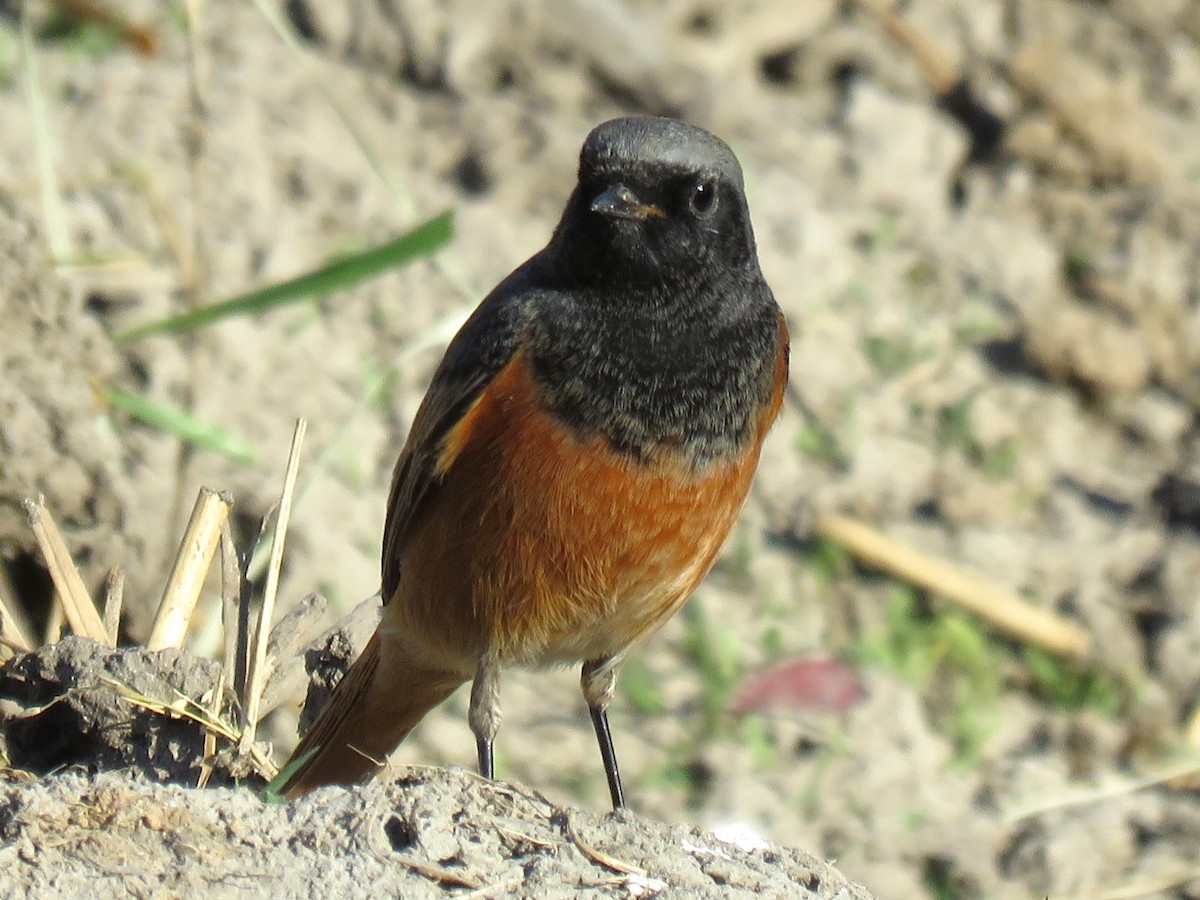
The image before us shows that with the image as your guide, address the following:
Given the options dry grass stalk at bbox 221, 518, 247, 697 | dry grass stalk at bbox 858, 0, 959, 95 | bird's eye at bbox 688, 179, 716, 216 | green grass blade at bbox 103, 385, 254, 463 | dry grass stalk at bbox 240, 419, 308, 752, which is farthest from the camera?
dry grass stalk at bbox 858, 0, 959, 95

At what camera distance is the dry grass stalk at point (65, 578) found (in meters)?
4.82

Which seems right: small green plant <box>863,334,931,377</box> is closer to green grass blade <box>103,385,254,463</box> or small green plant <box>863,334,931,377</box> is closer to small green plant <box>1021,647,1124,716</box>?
small green plant <box>1021,647,1124,716</box>

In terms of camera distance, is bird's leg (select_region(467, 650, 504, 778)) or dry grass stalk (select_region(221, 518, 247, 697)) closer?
dry grass stalk (select_region(221, 518, 247, 697))

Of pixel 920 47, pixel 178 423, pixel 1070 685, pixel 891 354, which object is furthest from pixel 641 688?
pixel 920 47

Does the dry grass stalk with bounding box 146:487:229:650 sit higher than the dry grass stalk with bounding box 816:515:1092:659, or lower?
lower

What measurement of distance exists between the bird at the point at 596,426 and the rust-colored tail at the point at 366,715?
12mm

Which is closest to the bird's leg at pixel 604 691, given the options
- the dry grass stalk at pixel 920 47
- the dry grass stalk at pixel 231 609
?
the dry grass stalk at pixel 231 609

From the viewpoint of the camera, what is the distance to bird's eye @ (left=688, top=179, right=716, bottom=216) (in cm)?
504

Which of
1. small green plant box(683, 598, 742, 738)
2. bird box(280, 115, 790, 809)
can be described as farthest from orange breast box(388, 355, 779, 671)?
small green plant box(683, 598, 742, 738)

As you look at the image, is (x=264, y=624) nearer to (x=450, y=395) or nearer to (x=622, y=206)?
(x=450, y=395)

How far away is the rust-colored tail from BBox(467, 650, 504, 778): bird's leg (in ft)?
0.97

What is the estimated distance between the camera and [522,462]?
16.4 feet

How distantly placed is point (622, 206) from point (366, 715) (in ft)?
5.92

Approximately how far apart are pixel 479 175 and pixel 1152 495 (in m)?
3.57
